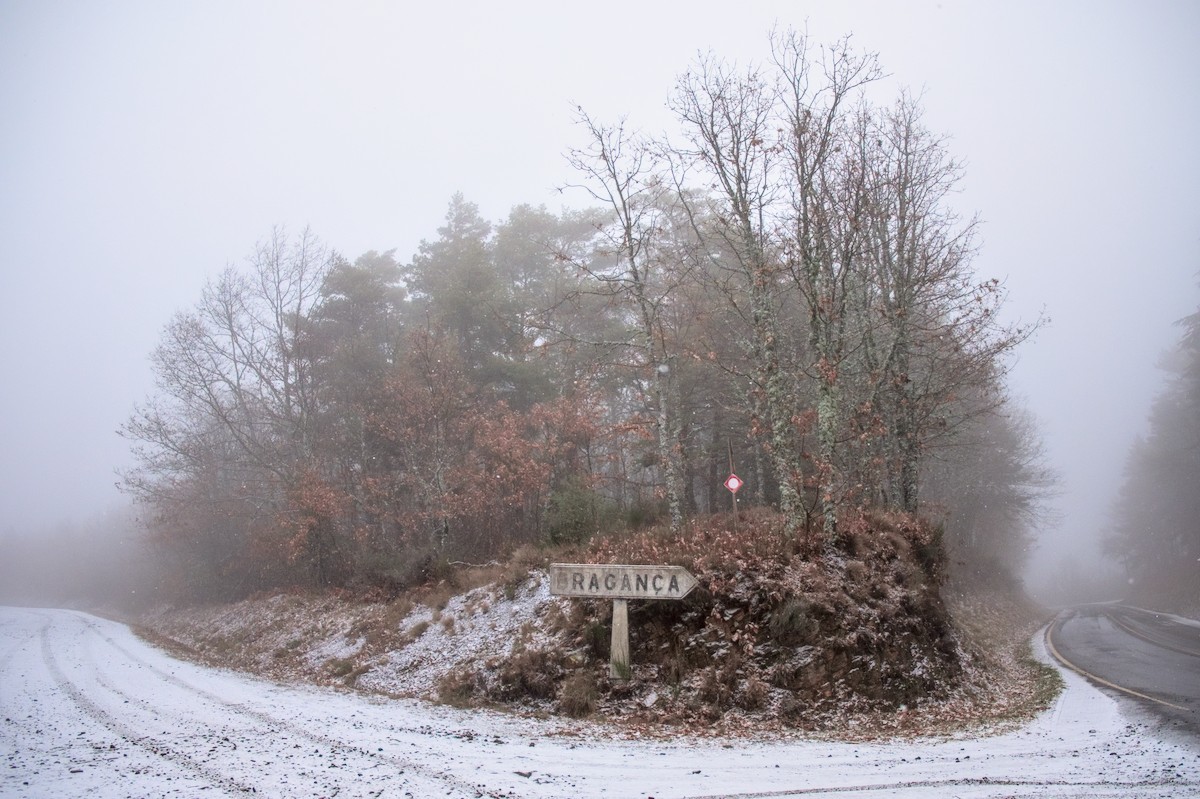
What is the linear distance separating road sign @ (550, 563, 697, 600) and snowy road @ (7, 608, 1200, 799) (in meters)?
1.95

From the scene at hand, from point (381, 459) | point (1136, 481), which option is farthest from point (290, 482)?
point (1136, 481)

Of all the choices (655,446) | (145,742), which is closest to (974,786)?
(145,742)

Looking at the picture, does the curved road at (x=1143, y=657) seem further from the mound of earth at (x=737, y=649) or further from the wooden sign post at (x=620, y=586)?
the wooden sign post at (x=620, y=586)

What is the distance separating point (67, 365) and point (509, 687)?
17199cm

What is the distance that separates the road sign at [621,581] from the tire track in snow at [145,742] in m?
4.94

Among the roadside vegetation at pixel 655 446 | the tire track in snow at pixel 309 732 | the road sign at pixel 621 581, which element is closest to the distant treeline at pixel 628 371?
the roadside vegetation at pixel 655 446

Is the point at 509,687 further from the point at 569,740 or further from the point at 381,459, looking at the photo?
the point at 381,459

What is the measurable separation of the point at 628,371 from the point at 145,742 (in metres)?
19.3

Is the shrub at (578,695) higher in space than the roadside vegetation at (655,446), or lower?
lower

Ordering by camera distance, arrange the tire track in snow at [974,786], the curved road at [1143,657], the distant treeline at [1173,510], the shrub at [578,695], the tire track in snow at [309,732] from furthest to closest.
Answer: the distant treeline at [1173,510] < the curved road at [1143,657] < the shrub at [578,695] < the tire track in snow at [309,732] < the tire track in snow at [974,786]

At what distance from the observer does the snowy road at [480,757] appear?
5.53 meters

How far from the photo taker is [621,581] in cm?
963

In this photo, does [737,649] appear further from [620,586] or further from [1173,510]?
[1173,510]

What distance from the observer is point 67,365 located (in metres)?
138
